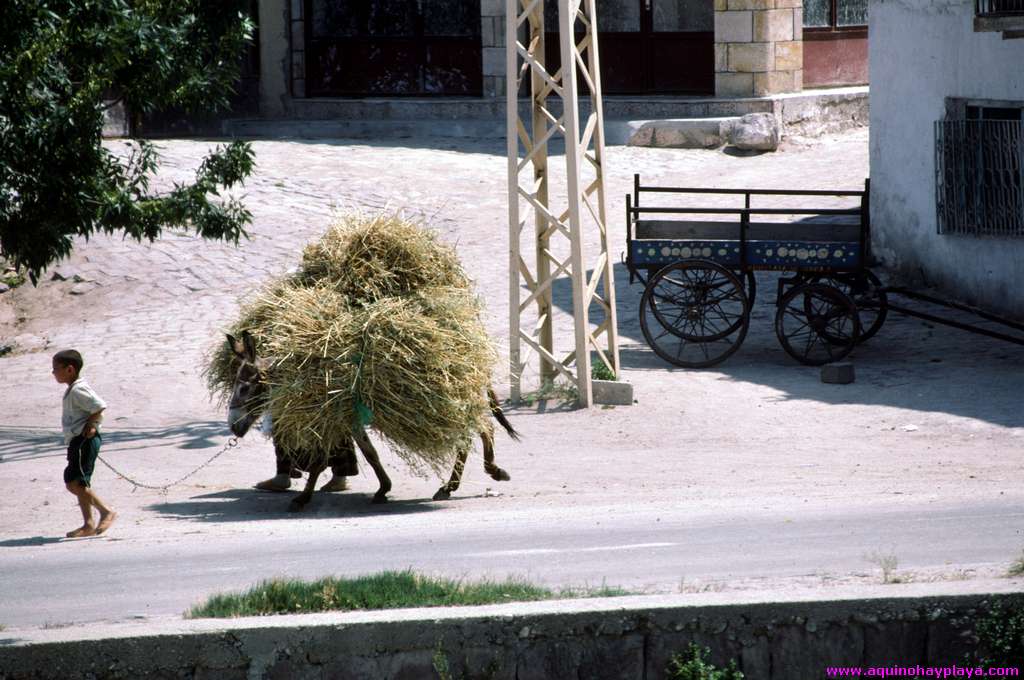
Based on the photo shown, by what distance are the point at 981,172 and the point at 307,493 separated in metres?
9.53

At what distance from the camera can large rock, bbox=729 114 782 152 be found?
78.0 ft

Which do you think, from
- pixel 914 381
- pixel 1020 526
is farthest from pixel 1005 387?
pixel 1020 526

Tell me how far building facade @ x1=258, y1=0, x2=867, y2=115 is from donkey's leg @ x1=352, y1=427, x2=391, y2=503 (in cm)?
1661

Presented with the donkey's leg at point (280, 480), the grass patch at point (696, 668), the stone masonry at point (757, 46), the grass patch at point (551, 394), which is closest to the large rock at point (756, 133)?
the stone masonry at point (757, 46)

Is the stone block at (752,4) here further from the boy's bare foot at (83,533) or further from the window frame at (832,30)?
the boy's bare foot at (83,533)

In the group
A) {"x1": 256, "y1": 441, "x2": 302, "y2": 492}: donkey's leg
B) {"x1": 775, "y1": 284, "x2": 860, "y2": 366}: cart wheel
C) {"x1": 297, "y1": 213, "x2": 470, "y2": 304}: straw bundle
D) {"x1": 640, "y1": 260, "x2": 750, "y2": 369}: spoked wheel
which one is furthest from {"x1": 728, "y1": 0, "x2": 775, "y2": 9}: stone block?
{"x1": 256, "y1": 441, "x2": 302, "y2": 492}: donkey's leg

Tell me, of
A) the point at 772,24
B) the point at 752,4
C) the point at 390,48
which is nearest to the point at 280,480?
the point at 752,4

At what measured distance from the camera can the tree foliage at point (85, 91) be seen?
9.17 metres

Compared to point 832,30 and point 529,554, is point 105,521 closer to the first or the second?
point 529,554

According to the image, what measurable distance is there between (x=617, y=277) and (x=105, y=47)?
9930mm

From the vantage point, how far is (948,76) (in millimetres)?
16219

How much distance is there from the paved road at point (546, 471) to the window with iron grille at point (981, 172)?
143 centimetres

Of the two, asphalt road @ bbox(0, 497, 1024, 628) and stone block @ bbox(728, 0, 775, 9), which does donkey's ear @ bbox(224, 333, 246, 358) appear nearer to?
asphalt road @ bbox(0, 497, 1024, 628)

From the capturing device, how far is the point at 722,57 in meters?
24.6
